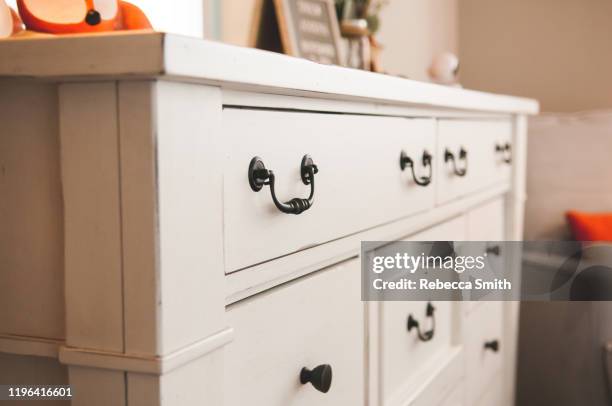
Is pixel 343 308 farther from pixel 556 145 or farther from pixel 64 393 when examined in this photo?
pixel 556 145

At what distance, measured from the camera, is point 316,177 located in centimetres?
77

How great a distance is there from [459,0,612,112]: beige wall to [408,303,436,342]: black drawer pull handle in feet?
5.61

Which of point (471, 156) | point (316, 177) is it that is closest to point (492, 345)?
point (471, 156)

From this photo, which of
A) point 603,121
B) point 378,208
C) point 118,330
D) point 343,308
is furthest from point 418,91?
point 603,121

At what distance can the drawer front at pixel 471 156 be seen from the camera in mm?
1214

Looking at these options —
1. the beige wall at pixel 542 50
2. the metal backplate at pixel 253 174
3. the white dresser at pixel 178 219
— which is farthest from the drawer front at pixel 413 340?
the beige wall at pixel 542 50

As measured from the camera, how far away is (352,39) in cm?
163

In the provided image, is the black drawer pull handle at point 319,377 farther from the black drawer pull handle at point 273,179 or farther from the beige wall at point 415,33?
the beige wall at point 415,33

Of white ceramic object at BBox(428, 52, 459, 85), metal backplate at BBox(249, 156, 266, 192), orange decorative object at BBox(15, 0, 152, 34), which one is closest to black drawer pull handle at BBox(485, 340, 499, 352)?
white ceramic object at BBox(428, 52, 459, 85)

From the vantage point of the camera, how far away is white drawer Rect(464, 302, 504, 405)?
1402mm

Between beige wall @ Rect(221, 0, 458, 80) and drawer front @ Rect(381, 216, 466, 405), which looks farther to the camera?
beige wall @ Rect(221, 0, 458, 80)

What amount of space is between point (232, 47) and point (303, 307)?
0.33 m

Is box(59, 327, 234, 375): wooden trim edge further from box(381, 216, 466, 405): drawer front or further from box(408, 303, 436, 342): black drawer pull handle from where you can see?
box(408, 303, 436, 342): black drawer pull handle

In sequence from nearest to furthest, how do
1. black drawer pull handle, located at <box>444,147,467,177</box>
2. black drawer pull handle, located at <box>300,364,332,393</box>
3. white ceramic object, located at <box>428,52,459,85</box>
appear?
black drawer pull handle, located at <box>300,364,332,393</box>, black drawer pull handle, located at <box>444,147,467,177</box>, white ceramic object, located at <box>428,52,459,85</box>
